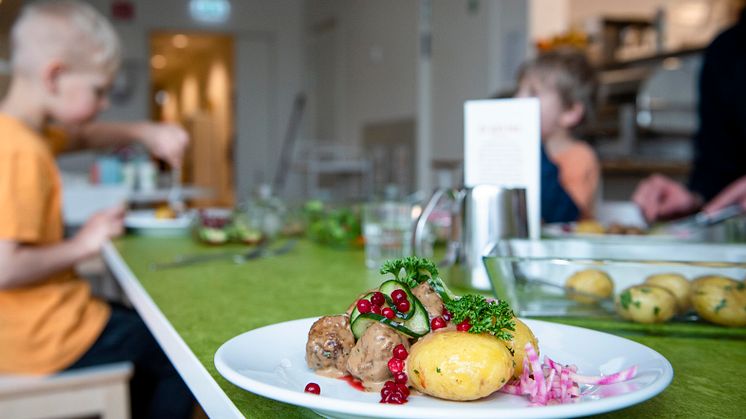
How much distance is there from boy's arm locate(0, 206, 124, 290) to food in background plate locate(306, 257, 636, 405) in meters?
1.06

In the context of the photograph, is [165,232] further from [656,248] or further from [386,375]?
[386,375]

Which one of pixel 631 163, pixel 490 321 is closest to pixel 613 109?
pixel 631 163

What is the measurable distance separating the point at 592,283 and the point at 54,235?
131 centimetres

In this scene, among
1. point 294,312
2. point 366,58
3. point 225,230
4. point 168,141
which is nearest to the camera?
point 294,312

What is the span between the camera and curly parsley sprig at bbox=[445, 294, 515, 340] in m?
0.53

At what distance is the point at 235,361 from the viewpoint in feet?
1.86

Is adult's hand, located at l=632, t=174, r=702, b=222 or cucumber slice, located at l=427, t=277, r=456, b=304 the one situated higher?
cucumber slice, located at l=427, t=277, r=456, b=304

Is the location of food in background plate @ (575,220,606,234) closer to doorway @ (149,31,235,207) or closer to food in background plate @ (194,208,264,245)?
food in background plate @ (194,208,264,245)

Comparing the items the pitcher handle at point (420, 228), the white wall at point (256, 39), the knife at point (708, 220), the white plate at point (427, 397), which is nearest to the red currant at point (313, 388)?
the white plate at point (427, 397)

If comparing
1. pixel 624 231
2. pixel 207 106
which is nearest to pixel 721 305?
pixel 624 231

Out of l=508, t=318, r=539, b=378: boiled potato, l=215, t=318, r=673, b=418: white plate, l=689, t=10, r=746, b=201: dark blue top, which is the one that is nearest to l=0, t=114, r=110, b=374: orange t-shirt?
l=215, t=318, r=673, b=418: white plate

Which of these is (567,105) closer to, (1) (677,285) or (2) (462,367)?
(1) (677,285)

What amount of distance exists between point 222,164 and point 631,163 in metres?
10.1

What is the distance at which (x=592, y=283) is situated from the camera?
851 millimetres
